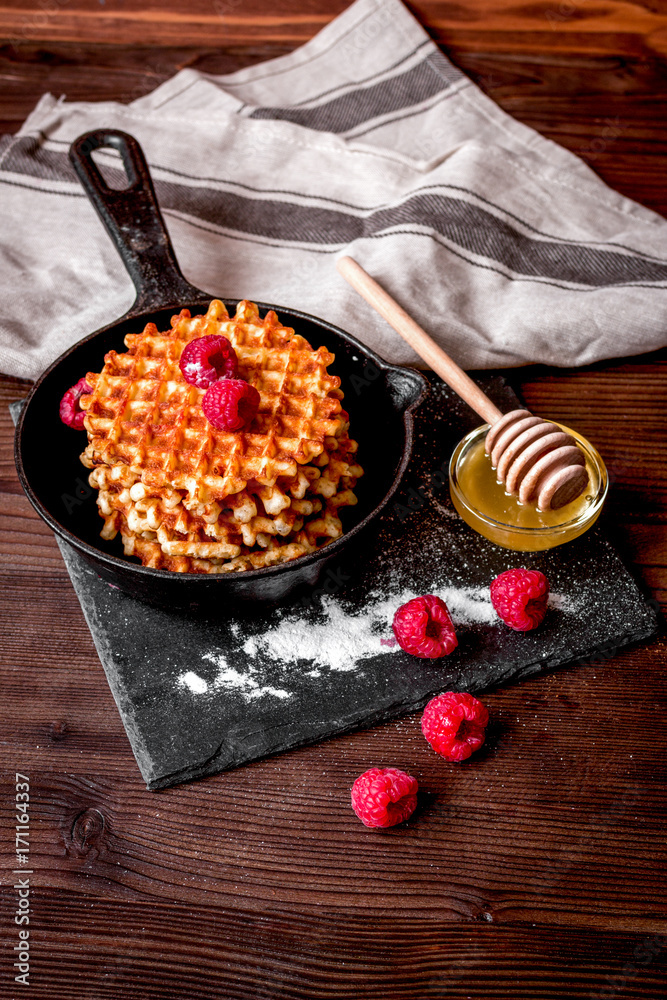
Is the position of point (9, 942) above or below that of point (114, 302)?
below

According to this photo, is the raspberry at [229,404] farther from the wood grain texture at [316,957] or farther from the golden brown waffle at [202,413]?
the wood grain texture at [316,957]

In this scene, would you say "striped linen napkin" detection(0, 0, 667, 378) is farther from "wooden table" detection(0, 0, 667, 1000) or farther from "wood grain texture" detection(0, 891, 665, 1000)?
"wood grain texture" detection(0, 891, 665, 1000)

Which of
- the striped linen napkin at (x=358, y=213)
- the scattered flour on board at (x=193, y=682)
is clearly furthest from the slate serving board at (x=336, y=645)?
the striped linen napkin at (x=358, y=213)

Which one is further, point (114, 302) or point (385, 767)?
point (114, 302)

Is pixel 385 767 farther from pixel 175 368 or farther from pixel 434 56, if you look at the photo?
pixel 434 56

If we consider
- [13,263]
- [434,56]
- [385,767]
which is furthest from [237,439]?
[434,56]

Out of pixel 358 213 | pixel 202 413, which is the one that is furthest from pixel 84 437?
pixel 358 213

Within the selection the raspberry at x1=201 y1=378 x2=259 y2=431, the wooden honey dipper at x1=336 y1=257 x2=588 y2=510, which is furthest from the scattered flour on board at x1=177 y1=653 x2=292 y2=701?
the wooden honey dipper at x1=336 y1=257 x2=588 y2=510
